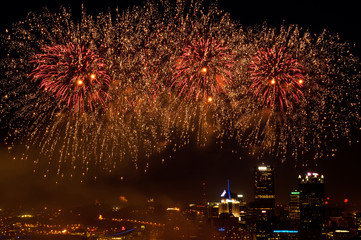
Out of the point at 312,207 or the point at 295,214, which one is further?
the point at 295,214

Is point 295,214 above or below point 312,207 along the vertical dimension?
below

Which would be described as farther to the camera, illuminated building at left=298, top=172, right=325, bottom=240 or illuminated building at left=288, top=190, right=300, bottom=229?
illuminated building at left=288, top=190, right=300, bottom=229

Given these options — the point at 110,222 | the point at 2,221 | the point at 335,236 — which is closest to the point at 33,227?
the point at 2,221

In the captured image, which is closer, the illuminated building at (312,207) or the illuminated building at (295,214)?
the illuminated building at (312,207)

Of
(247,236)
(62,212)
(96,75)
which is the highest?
(96,75)

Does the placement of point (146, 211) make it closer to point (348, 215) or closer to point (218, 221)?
point (218, 221)

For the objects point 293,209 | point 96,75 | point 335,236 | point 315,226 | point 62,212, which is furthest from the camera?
point 293,209

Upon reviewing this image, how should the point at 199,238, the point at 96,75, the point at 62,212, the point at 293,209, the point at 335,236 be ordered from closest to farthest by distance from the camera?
the point at 96,75 → the point at 62,212 → the point at 199,238 → the point at 335,236 → the point at 293,209

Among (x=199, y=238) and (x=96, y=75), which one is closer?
(x=96, y=75)
